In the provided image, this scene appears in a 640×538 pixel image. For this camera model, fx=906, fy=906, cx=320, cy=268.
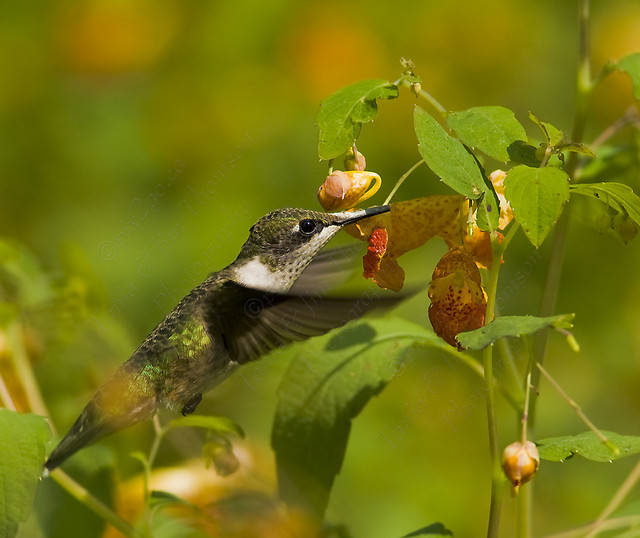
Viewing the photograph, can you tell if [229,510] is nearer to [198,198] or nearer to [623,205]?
[623,205]


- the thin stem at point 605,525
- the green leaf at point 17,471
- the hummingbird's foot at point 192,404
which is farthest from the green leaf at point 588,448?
the green leaf at point 17,471

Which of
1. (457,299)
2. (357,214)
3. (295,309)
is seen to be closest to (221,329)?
(295,309)

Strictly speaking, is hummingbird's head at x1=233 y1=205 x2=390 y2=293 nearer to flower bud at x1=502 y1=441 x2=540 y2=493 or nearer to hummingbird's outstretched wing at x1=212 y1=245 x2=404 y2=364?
hummingbird's outstretched wing at x1=212 y1=245 x2=404 y2=364

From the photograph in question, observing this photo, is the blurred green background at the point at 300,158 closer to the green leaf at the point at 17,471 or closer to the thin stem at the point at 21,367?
the thin stem at the point at 21,367

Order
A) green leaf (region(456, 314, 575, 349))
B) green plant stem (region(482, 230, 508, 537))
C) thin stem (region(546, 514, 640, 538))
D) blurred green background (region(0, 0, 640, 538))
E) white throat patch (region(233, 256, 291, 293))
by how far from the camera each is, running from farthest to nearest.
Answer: blurred green background (region(0, 0, 640, 538)) → white throat patch (region(233, 256, 291, 293)) → thin stem (region(546, 514, 640, 538)) → green plant stem (region(482, 230, 508, 537)) → green leaf (region(456, 314, 575, 349))

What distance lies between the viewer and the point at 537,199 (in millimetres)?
1197

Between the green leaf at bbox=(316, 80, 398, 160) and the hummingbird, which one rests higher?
the green leaf at bbox=(316, 80, 398, 160)

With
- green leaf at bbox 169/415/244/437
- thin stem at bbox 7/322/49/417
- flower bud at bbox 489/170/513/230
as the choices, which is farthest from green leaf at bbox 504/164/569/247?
thin stem at bbox 7/322/49/417

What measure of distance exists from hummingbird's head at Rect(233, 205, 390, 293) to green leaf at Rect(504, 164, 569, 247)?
1.44 ft

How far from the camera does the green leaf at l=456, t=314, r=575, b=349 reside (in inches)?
43.9

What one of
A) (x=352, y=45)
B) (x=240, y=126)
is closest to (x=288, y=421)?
(x=240, y=126)

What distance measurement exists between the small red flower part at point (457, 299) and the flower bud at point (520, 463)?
172mm

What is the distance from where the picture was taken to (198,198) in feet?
10.6

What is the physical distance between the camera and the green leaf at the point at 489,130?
1282mm
